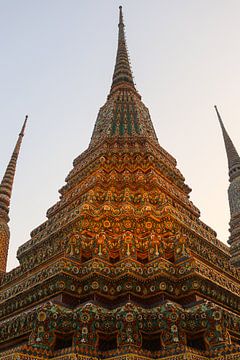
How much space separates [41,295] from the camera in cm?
849

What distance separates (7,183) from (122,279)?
12.6 metres

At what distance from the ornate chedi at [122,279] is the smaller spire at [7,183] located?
5208 millimetres

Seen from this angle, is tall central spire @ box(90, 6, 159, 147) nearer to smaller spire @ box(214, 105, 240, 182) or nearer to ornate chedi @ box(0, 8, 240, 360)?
ornate chedi @ box(0, 8, 240, 360)

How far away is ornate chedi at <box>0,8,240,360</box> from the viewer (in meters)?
6.95

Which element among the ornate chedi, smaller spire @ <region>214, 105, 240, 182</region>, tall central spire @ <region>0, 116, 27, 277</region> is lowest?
the ornate chedi

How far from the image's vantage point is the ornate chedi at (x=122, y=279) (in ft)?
22.8

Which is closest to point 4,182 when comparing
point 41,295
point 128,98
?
point 128,98

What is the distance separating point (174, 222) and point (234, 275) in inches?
109

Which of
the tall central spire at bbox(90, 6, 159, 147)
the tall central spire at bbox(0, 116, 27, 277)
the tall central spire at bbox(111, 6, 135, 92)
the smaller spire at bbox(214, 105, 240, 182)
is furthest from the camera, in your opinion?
the smaller spire at bbox(214, 105, 240, 182)

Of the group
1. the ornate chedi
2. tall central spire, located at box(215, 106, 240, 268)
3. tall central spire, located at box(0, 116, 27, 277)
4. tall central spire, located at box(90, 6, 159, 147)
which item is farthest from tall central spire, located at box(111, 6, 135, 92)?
tall central spire, located at box(215, 106, 240, 268)

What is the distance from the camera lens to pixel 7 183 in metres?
19.2

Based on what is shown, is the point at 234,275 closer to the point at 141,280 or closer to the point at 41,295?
the point at 141,280

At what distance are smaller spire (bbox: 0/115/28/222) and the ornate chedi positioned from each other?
5208mm

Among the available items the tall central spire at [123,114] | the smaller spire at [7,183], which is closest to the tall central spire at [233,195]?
the tall central spire at [123,114]
